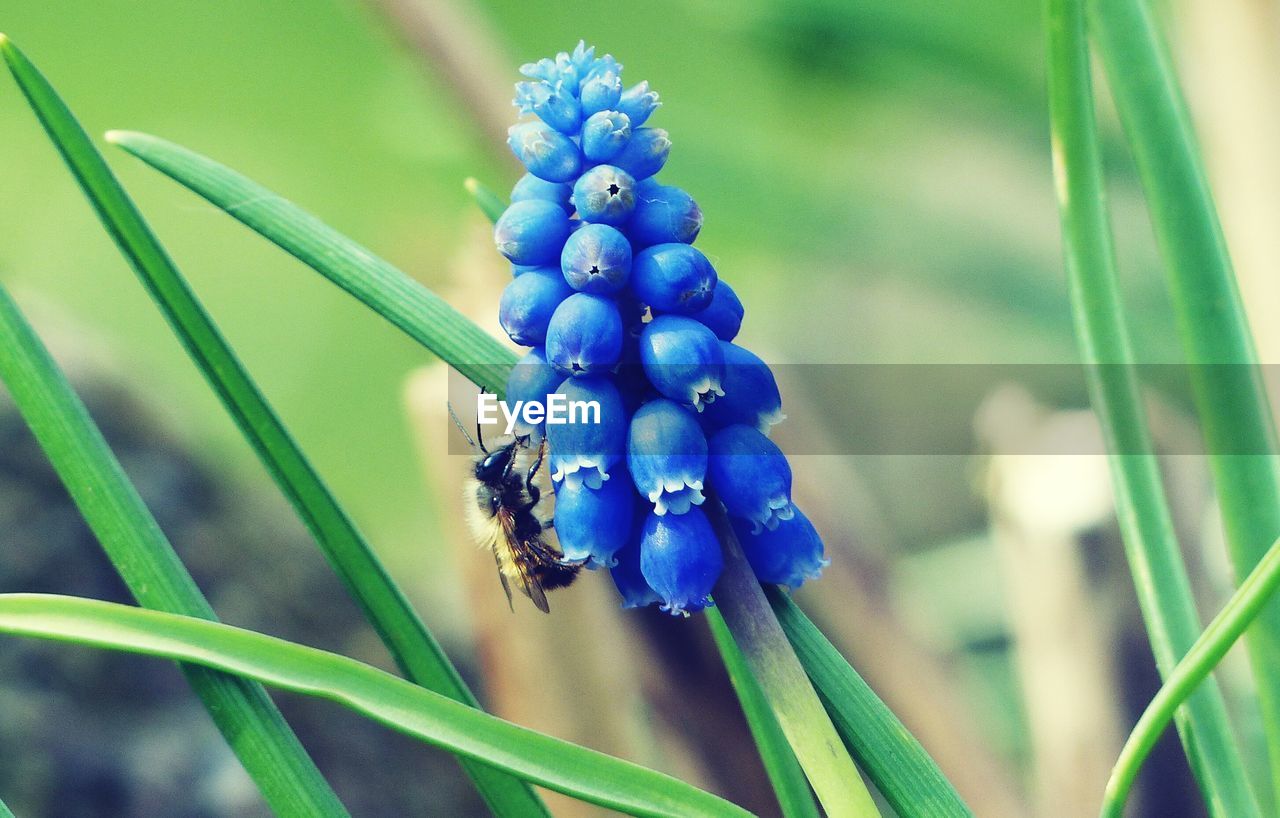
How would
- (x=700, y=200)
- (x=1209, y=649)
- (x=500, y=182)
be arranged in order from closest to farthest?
1. (x=1209, y=649)
2. (x=500, y=182)
3. (x=700, y=200)

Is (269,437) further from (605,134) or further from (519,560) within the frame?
(605,134)

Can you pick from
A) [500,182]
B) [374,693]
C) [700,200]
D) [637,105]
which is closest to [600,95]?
[637,105]

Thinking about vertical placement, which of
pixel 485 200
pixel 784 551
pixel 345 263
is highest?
pixel 485 200

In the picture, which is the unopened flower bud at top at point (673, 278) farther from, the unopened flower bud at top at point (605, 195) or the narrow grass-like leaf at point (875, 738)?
the narrow grass-like leaf at point (875, 738)

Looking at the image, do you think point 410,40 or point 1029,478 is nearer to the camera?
point 410,40

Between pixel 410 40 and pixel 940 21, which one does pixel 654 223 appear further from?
pixel 940 21

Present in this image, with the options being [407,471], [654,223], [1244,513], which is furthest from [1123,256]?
[654,223]
